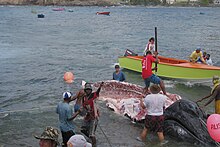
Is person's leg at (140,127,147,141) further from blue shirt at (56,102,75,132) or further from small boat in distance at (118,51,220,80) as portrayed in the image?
small boat in distance at (118,51,220,80)

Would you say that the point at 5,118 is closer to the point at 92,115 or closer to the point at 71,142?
the point at 92,115

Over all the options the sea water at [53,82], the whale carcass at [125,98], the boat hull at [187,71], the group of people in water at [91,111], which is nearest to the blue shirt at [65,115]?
the group of people in water at [91,111]

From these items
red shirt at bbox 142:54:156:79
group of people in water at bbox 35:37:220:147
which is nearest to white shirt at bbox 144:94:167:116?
group of people in water at bbox 35:37:220:147

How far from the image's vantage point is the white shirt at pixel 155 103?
9.50 meters

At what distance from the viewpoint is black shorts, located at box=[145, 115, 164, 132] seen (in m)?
9.80

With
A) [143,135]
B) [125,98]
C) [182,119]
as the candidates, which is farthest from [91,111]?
[125,98]

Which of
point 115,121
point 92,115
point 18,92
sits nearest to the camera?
point 92,115

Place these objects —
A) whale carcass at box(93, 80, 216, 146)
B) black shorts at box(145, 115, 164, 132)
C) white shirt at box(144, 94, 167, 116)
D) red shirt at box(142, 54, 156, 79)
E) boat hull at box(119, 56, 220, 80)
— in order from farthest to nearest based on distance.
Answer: boat hull at box(119, 56, 220, 80)
red shirt at box(142, 54, 156, 79)
whale carcass at box(93, 80, 216, 146)
black shorts at box(145, 115, 164, 132)
white shirt at box(144, 94, 167, 116)

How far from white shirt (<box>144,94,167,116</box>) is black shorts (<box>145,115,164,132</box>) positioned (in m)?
0.14

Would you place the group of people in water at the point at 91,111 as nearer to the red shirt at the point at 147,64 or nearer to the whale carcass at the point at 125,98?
the whale carcass at the point at 125,98

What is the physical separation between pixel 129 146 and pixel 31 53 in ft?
69.7

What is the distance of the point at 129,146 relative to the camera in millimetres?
10141

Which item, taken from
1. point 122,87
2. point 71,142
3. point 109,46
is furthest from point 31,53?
point 71,142

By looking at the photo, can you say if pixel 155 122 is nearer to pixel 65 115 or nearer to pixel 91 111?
pixel 91 111
